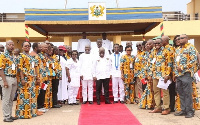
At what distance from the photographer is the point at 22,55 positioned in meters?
5.94

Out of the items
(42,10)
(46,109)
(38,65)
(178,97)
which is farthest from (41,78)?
(42,10)

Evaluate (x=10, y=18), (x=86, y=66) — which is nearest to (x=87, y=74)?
(x=86, y=66)

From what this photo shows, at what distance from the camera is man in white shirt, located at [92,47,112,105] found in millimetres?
8156

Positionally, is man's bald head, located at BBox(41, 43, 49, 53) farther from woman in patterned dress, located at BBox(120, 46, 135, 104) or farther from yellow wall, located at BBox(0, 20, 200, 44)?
yellow wall, located at BBox(0, 20, 200, 44)

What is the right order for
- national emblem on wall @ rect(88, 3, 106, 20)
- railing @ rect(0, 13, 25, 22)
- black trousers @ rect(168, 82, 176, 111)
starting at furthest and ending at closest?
railing @ rect(0, 13, 25, 22), national emblem on wall @ rect(88, 3, 106, 20), black trousers @ rect(168, 82, 176, 111)

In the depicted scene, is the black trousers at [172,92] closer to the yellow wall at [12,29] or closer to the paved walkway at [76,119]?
the paved walkway at [76,119]

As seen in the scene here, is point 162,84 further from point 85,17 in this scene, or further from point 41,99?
point 85,17

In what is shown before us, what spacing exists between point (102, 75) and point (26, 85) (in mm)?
2628

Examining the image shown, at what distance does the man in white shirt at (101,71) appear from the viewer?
8156 millimetres

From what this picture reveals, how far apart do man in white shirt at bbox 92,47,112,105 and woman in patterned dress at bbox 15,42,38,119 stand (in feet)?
7.54

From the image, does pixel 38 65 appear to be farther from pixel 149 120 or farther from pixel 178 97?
pixel 178 97

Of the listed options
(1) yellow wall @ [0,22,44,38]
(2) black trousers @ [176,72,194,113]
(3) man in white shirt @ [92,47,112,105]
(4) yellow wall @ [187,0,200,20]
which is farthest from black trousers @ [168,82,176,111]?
(4) yellow wall @ [187,0,200,20]

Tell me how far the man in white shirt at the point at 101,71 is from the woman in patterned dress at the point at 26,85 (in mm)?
2300

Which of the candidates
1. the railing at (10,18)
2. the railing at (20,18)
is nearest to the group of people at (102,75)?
the railing at (20,18)
